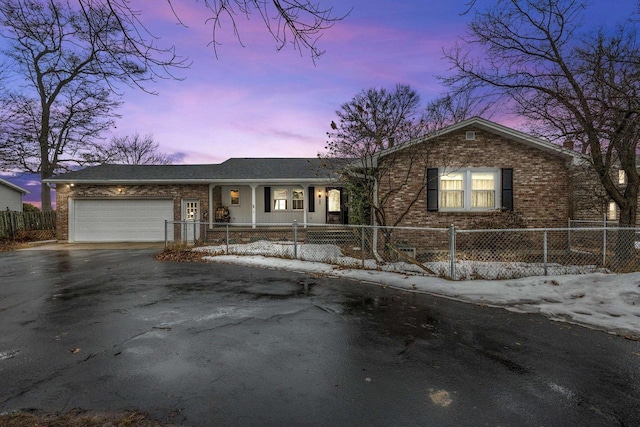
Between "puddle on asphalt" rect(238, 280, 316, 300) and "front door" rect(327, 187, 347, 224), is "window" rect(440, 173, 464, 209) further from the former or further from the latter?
"puddle on asphalt" rect(238, 280, 316, 300)

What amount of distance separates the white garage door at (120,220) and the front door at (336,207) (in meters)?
8.57

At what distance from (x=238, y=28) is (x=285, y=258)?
28.5ft

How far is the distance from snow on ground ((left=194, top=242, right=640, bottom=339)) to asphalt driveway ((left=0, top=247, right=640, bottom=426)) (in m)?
0.47

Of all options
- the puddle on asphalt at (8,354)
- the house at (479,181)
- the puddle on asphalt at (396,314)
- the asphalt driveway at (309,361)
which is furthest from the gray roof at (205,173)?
the puddle on asphalt at (8,354)

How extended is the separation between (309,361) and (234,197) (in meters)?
16.6

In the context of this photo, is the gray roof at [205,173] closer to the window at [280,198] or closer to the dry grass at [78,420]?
the window at [280,198]

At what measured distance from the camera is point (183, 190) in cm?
1756

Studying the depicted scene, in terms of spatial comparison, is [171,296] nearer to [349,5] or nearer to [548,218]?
[349,5]

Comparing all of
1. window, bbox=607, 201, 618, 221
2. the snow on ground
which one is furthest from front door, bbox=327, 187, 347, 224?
window, bbox=607, 201, 618, 221

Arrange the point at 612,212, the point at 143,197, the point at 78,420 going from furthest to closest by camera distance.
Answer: the point at 612,212
the point at 143,197
the point at 78,420

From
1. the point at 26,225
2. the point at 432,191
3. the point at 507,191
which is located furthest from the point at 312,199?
the point at 26,225

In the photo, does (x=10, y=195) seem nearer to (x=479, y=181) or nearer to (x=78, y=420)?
(x=78, y=420)

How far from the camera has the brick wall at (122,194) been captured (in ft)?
56.6

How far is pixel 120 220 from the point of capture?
57.6 ft
